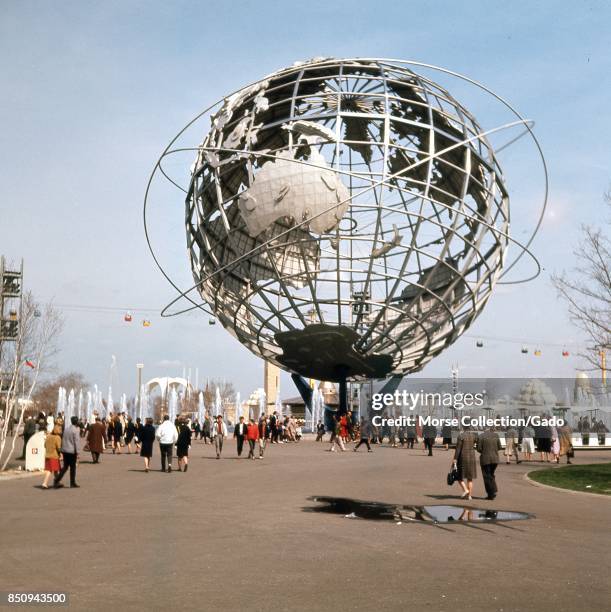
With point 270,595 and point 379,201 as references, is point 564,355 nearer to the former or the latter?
point 379,201

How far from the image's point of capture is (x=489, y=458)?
1251cm

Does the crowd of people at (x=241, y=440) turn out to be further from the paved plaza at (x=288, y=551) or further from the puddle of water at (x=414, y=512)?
the puddle of water at (x=414, y=512)

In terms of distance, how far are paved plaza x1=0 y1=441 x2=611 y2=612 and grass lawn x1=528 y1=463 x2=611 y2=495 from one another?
1.24m

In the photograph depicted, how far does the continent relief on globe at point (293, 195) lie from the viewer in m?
21.3

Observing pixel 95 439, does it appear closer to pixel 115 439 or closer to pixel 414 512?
pixel 115 439

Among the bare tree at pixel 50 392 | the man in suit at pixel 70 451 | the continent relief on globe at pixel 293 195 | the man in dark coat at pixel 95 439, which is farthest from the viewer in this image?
the bare tree at pixel 50 392

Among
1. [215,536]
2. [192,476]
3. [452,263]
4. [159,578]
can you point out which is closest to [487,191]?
[452,263]

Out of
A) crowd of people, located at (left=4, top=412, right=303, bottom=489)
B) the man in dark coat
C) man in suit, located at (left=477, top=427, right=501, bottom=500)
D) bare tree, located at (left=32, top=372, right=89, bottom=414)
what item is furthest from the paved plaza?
bare tree, located at (left=32, top=372, right=89, bottom=414)

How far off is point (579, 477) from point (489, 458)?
481cm

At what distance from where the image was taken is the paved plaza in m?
5.58

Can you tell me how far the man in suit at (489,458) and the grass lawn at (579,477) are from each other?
2.29 metres

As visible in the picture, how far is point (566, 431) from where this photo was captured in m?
22.1

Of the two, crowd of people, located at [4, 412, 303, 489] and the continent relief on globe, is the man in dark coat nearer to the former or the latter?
crowd of people, located at [4, 412, 303, 489]

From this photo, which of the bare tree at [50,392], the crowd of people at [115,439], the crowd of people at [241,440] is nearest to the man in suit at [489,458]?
the crowd of people at [241,440]
